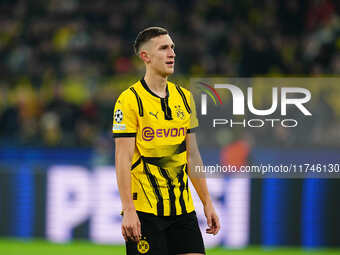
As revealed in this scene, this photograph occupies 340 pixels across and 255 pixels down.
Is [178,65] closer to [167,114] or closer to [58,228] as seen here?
[58,228]

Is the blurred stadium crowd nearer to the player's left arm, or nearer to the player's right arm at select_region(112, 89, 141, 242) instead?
the player's left arm

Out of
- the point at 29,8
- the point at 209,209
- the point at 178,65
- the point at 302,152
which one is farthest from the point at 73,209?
the point at 29,8

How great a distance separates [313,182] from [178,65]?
4.13m

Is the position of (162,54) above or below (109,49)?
below

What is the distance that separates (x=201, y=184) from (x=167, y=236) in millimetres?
411

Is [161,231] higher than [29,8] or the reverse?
the reverse

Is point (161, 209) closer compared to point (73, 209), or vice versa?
point (161, 209)

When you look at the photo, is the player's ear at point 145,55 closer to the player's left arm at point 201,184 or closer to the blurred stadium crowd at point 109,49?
the player's left arm at point 201,184

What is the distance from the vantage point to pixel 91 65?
12602 mm

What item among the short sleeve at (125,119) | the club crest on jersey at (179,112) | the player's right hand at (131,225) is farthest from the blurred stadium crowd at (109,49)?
the player's right hand at (131,225)

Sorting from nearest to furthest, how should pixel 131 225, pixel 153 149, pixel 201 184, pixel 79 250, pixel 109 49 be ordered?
pixel 131 225, pixel 153 149, pixel 201 184, pixel 79 250, pixel 109 49

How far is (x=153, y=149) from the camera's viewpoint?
446 centimetres

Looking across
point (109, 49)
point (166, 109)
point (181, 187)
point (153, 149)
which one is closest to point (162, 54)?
point (166, 109)

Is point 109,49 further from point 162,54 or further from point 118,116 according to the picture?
point 118,116
